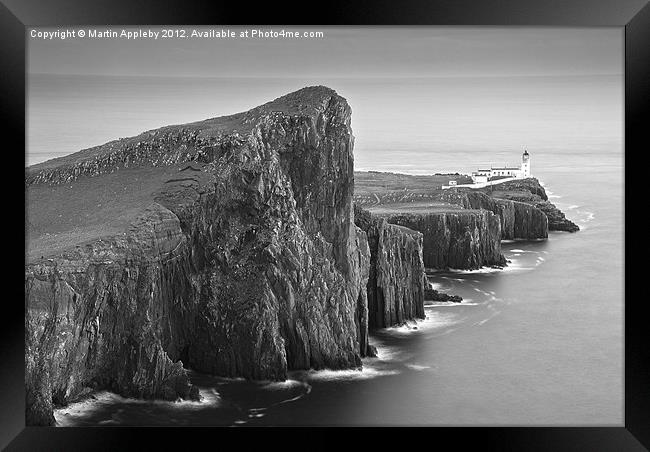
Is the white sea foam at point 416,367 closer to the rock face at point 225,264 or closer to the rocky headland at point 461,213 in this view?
the rock face at point 225,264

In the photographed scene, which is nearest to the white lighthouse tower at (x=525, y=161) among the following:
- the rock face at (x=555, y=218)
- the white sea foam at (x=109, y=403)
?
the rock face at (x=555, y=218)

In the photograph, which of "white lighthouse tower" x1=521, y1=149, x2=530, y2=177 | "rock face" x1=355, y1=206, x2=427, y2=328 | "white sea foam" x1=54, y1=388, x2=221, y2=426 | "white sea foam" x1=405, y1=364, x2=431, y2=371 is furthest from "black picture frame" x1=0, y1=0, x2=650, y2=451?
"rock face" x1=355, y1=206, x2=427, y2=328

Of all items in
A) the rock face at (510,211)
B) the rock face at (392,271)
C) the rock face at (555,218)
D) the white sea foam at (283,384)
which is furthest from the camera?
the rock face at (392,271)

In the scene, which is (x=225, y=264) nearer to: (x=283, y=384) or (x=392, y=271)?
(x=283, y=384)
